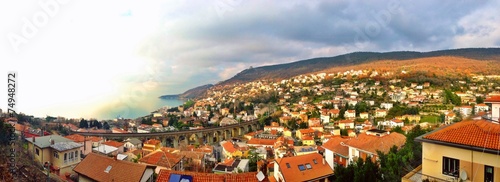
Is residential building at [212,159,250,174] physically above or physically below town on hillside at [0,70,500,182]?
below

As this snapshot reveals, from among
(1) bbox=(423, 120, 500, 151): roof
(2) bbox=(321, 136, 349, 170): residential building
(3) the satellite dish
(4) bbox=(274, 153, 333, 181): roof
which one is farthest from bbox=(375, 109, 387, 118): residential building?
(3) the satellite dish

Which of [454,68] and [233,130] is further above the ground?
[454,68]

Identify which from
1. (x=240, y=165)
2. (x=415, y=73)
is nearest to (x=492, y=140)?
(x=240, y=165)

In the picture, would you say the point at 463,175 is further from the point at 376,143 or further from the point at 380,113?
the point at 380,113

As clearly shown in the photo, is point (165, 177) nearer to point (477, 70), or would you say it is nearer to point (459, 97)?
point (459, 97)

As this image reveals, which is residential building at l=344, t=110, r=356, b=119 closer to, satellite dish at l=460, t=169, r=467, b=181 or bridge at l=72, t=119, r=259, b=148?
bridge at l=72, t=119, r=259, b=148

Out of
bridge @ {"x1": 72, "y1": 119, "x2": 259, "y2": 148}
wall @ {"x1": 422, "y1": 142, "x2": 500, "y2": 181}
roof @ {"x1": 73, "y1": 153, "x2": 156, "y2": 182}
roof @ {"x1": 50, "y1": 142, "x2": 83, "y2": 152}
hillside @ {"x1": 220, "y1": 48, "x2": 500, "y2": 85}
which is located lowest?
bridge @ {"x1": 72, "y1": 119, "x2": 259, "y2": 148}

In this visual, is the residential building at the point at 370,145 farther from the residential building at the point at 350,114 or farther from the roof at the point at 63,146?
the residential building at the point at 350,114
